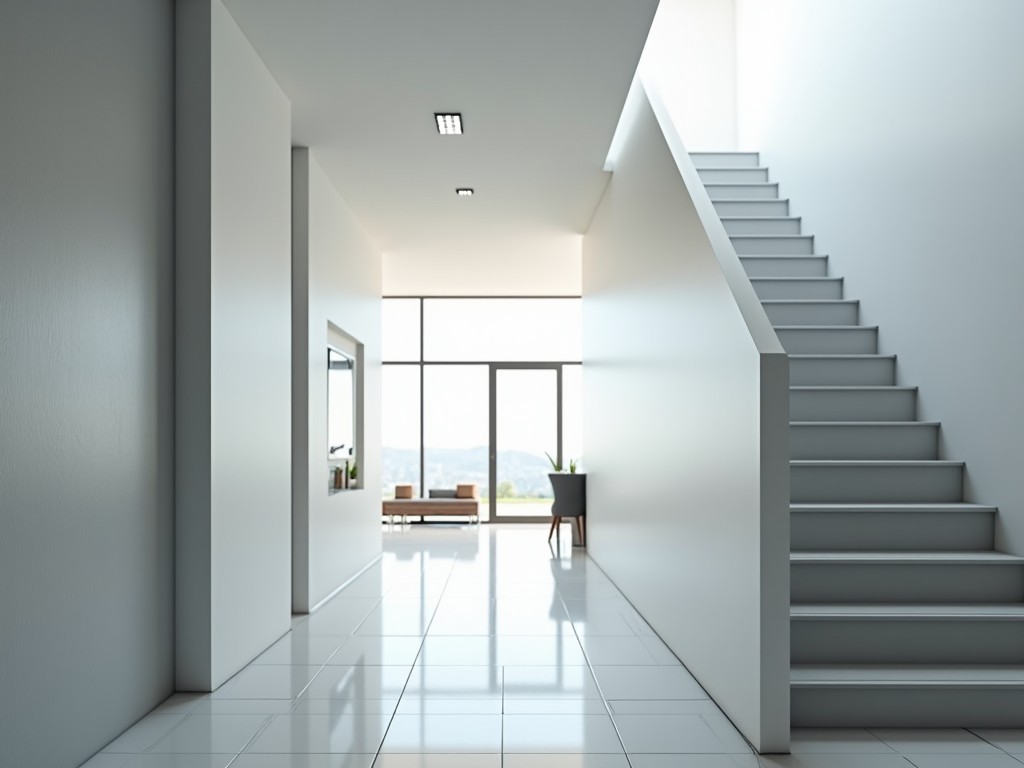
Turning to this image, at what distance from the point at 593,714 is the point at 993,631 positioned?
160cm

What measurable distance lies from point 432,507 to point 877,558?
318 inches

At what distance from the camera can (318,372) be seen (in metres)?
6.10

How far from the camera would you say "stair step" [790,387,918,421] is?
474cm

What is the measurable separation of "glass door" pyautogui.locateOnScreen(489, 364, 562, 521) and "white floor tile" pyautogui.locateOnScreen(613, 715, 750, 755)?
856cm

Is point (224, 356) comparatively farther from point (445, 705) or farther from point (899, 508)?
point (899, 508)

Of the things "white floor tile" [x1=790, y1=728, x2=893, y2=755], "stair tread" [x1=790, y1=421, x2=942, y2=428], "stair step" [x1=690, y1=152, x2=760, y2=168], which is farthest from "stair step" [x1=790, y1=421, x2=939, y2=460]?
"stair step" [x1=690, y1=152, x2=760, y2=168]

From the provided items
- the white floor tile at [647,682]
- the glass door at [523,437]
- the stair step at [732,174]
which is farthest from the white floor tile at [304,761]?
the glass door at [523,437]

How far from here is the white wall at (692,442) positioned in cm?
302

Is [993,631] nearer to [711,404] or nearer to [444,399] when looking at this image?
[711,404]

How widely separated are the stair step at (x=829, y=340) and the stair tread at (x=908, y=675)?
7.19 ft

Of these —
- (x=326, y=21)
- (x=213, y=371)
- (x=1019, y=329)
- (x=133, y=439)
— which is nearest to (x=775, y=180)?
(x=1019, y=329)

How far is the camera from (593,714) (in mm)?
3441

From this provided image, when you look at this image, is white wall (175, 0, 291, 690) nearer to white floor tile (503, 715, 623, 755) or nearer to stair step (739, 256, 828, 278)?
white floor tile (503, 715, 623, 755)

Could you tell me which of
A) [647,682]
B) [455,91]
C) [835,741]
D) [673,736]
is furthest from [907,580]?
[455,91]
